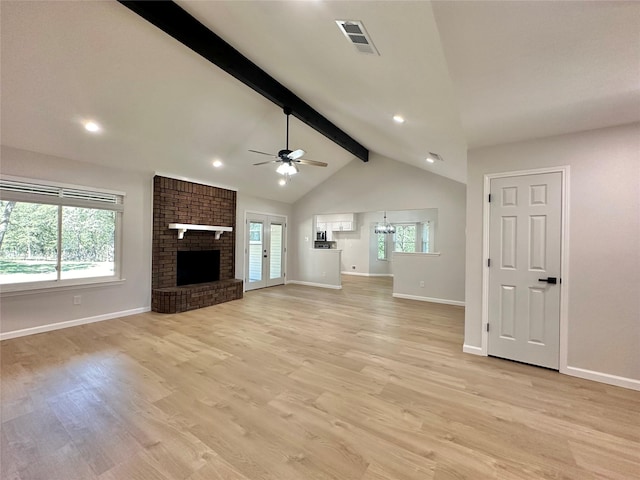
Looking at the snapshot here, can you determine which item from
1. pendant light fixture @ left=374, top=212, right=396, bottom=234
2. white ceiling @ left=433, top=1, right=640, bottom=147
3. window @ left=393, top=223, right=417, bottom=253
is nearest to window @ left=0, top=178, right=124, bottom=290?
white ceiling @ left=433, top=1, right=640, bottom=147

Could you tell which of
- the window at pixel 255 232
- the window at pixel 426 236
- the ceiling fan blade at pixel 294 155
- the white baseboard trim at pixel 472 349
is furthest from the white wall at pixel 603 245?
the window at pixel 426 236

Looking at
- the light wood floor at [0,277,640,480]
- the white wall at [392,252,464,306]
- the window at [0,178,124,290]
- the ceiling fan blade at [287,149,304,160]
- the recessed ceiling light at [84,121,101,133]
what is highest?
the recessed ceiling light at [84,121,101,133]

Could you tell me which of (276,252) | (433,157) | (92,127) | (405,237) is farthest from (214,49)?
(405,237)

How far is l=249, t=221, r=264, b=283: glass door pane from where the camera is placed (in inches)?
286

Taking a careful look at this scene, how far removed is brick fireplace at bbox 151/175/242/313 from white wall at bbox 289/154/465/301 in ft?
8.17

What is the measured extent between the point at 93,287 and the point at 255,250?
3652mm

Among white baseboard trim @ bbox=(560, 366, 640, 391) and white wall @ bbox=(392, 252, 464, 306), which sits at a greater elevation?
white wall @ bbox=(392, 252, 464, 306)

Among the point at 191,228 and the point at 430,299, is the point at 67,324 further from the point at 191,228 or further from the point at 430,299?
the point at 430,299

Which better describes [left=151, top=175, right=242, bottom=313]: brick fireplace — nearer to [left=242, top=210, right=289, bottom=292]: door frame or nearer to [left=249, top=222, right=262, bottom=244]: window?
[left=242, top=210, right=289, bottom=292]: door frame

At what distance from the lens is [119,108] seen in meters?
3.51

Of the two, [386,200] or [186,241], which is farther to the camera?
[386,200]

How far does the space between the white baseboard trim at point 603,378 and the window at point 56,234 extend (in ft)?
21.7

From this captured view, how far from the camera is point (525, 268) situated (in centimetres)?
295

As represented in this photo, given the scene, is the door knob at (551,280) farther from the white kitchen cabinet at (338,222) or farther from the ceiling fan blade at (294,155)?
the white kitchen cabinet at (338,222)
